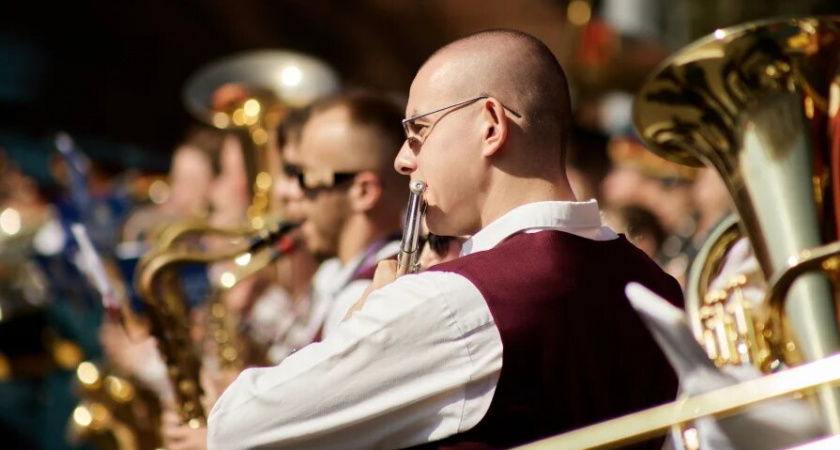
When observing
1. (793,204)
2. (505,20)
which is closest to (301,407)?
(793,204)

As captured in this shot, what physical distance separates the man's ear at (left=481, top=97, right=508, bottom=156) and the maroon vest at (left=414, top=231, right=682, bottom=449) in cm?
21

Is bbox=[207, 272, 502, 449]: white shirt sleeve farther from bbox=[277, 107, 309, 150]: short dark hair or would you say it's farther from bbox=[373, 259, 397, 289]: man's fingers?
bbox=[277, 107, 309, 150]: short dark hair

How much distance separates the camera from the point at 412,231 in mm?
2428

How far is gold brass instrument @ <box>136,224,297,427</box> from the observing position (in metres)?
3.94

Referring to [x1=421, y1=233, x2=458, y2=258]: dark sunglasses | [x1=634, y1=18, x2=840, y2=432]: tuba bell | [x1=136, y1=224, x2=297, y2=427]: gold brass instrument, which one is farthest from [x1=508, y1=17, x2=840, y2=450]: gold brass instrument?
[x1=136, y1=224, x2=297, y2=427]: gold brass instrument

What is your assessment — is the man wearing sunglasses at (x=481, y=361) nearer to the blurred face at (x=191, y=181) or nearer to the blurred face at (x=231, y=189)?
the blurred face at (x=231, y=189)

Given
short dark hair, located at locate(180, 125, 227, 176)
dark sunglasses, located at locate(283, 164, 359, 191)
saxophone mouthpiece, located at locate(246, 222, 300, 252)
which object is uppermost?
short dark hair, located at locate(180, 125, 227, 176)

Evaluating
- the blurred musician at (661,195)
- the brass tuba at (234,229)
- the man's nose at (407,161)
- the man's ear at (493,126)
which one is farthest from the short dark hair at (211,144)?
the man's ear at (493,126)

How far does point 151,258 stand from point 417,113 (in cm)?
224

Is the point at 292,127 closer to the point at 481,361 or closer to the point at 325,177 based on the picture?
the point at 325,177

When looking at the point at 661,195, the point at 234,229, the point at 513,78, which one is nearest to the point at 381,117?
the point at 234,229

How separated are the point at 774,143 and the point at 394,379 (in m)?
1.25

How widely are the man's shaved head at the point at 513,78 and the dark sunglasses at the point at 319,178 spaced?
141 centimetres

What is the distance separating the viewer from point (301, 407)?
2166 mm
